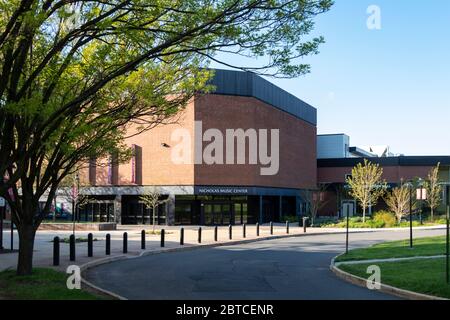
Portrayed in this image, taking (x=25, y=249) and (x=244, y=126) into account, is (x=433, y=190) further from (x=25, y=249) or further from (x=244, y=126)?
(x=25, y=249)

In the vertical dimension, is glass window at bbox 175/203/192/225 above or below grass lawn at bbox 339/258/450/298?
below

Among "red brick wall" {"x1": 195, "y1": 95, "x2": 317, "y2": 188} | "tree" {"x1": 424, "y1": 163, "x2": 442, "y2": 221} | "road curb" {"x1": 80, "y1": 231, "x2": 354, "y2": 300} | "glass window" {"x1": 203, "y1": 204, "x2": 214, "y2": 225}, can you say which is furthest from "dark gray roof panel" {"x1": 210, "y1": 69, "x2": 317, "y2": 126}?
"road curb" {"x1": 80, "y1": 231, "x2": 354, "y2": 300}

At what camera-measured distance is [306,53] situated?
37.8 feet

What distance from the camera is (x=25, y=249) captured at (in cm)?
1366

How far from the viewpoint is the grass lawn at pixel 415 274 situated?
11.4 meters

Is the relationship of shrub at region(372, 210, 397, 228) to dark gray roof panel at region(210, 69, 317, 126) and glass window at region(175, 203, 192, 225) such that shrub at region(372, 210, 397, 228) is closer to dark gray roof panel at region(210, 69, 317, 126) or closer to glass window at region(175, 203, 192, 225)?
dark gray roof panel at region(210, 69, 317, 126)

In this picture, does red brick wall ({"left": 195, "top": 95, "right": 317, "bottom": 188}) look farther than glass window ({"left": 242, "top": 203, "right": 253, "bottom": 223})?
No

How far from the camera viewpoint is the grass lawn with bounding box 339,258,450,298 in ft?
37.3

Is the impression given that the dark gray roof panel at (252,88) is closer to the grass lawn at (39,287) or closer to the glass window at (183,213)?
the glass window at (183,213)

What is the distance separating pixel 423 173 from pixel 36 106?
66.2 metres

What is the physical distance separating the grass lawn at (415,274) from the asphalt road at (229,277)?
65cm

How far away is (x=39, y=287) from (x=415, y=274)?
893cm

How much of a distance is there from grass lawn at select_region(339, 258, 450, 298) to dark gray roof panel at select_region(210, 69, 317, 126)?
106 ft
